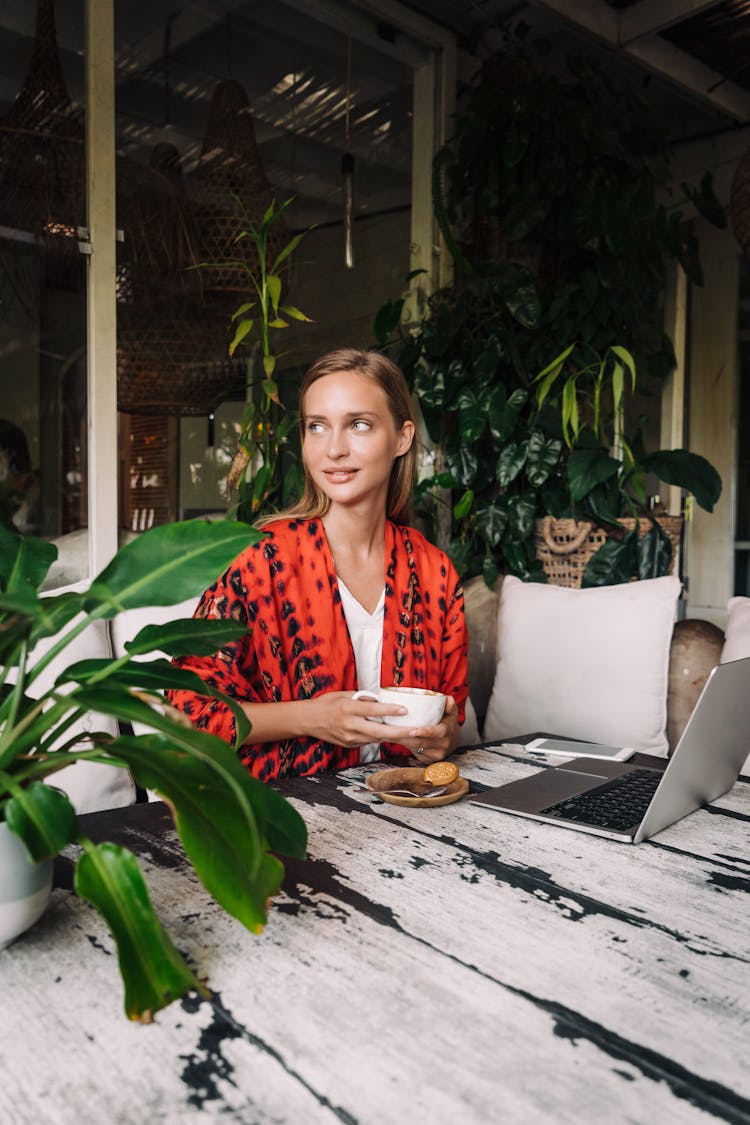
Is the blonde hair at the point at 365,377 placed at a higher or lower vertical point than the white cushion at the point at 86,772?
higher

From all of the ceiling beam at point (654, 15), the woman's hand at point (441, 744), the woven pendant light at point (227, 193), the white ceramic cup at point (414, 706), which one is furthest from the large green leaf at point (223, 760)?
the ceiling beam at point (654, 15)

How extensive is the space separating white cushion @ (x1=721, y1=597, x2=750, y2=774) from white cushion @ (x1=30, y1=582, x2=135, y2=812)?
1313 mm

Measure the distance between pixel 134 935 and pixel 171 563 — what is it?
0.26m

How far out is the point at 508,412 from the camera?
9.56ft

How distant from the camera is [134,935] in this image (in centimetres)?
58

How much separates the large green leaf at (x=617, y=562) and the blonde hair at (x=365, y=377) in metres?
1.04

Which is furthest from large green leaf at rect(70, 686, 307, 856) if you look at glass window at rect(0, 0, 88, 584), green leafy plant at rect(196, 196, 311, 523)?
green leafy plant at rect(196, 196, 311, 523)

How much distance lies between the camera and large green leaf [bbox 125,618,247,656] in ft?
2.30

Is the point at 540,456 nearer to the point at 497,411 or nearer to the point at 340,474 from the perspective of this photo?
the point at 497,411

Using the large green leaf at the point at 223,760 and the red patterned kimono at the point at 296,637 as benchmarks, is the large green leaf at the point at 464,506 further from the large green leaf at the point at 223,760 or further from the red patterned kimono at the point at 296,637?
the large green leaf at the point at 223,760

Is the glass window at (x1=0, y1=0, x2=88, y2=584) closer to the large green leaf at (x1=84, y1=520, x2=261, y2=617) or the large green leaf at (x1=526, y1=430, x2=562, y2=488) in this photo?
the large green leaf at (x1=526, y1=430, x2=562, y2=488)

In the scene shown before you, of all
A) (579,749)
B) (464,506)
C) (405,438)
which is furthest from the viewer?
(464,506)

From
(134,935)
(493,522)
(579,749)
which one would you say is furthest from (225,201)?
Result: (134,935)

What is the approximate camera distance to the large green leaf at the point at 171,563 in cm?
65
